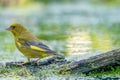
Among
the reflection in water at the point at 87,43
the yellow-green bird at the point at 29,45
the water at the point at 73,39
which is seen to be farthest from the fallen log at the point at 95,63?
the reflection in water at the point at 87,43

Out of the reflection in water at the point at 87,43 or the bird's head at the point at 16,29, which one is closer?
the bird's head at the point at 16,29

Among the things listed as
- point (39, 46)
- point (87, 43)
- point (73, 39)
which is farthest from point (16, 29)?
point (73, 39)

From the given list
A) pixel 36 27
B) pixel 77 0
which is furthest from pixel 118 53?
pixel 77 0

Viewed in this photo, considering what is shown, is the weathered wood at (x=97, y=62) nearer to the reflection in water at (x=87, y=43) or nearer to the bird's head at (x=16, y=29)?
the bird's head at (x=16, y=29)

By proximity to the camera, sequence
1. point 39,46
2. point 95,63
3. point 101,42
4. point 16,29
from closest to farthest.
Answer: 1. point 95,63
2. point 39,46
3. point 16,29
4. point 101,42

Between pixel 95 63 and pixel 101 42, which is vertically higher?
pixel 101 42

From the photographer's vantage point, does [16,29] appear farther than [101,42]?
No

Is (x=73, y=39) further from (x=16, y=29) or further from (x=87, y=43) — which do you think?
(x=16, y=29)

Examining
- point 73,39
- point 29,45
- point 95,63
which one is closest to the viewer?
point 95,63
